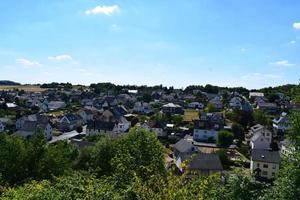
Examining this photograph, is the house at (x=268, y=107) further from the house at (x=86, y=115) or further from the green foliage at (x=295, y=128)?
the green foliage at (x=295, y=128)

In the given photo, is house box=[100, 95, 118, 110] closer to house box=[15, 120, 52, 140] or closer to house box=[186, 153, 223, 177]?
house box=[15, 120, 52, 140]

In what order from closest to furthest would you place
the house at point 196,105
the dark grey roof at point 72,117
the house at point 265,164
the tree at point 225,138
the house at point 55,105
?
the house at point 265,164 → the tree at point 225,138 → the dark grey roof at point 72,117 → the house at point 55,105 → the house at point 196,105

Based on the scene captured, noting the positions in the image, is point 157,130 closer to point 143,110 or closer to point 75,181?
point 143,110

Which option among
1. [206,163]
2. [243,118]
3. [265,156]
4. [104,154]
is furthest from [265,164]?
[243,118]

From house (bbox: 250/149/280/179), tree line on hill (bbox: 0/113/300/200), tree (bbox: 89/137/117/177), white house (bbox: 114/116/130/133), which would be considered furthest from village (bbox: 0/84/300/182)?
tree (bbox: 89/137/117/177)

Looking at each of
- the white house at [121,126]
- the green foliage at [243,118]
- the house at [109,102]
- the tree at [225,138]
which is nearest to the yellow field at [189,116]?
the green foliage at [243,118]

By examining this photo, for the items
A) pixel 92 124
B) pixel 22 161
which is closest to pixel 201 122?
pixel 92 124

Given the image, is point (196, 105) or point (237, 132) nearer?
point (237, 132)

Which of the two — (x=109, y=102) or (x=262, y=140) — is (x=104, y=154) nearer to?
(x=262, y=140)

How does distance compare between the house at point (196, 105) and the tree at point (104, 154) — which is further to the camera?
the house at point (196, 105)
